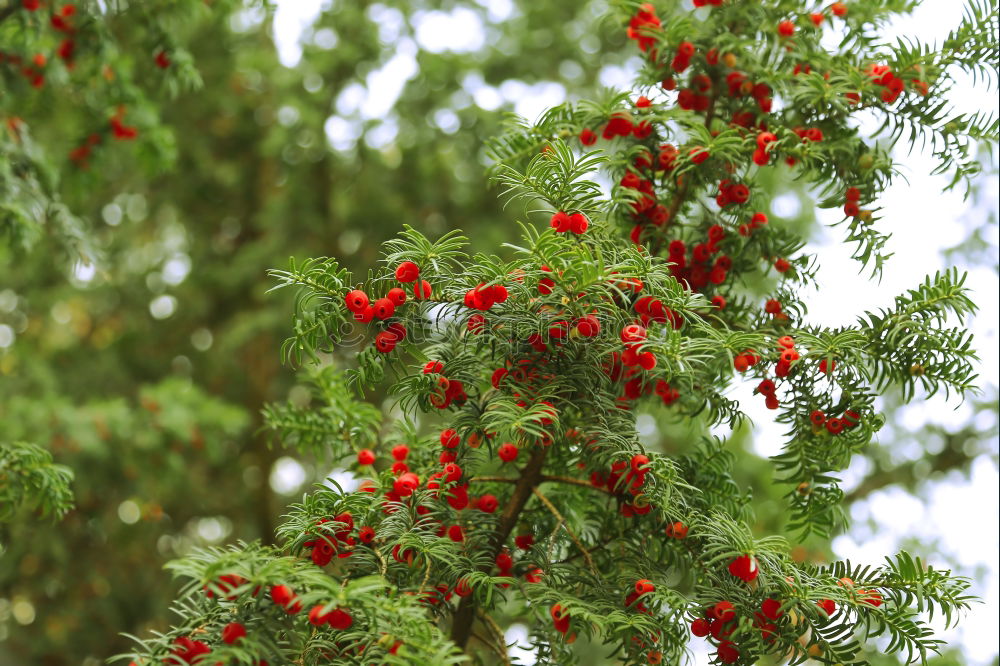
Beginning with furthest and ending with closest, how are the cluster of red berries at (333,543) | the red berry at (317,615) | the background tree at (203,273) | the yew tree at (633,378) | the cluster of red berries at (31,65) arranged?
the background tree at (203,273), the cluster of red berries at (31,65), the cluster of red berries at (333,543), the yew tree at (633,378), the red berry at (317,615)

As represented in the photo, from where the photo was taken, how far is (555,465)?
1.80m

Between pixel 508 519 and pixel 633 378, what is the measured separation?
34 cm

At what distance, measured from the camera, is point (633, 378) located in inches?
63.5

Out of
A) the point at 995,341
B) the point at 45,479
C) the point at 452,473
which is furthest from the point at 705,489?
the point at 995,341

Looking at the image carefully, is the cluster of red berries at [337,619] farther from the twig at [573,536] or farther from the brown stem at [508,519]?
the twig at [573,536]

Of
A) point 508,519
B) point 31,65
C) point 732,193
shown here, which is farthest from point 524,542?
point 31,65

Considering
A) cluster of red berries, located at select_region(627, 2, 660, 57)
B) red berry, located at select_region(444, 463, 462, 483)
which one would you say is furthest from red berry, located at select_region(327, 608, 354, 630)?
cluster of red berries, located at select_region(627, 2, 660, 57)

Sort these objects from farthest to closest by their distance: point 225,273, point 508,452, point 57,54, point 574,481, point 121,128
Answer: point 225,273 → point 121,128 → point 57,54 → point 574,481 → point 508,452

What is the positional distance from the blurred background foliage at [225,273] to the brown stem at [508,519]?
8.48 feet

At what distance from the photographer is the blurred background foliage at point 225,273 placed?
14.5 ft

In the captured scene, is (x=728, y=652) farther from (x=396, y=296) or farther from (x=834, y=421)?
(x=396, y=296)

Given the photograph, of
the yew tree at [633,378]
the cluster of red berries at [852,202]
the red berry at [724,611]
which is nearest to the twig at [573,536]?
the yew tree at [633,378]

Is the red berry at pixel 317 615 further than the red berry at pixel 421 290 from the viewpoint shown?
No

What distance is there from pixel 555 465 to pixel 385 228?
3.63 meters
